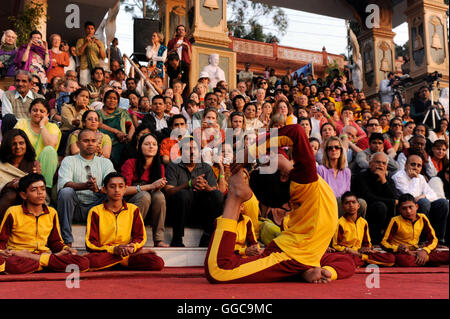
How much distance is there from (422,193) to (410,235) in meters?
0.98

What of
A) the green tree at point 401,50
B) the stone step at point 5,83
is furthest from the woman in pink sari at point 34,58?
the green tree at point 401,50

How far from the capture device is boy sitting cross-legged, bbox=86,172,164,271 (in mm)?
3826

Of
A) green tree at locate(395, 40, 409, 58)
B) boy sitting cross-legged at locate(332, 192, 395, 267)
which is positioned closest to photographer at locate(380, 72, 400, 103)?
boy sitting cross-legged at locate(332, 192, 395, 267)

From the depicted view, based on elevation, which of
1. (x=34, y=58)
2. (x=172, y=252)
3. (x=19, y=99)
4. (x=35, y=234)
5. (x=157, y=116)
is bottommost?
(x=172, y=252)

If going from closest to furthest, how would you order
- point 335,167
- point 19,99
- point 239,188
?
point 239,188
point 335,167
point 19,99

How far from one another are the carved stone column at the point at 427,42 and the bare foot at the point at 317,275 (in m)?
11.8

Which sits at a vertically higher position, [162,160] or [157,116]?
[157,116]

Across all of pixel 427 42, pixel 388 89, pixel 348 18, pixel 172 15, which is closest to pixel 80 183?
pixel 172 15

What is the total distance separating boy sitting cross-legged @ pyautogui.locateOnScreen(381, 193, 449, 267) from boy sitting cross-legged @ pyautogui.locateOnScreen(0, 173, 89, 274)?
122 inches

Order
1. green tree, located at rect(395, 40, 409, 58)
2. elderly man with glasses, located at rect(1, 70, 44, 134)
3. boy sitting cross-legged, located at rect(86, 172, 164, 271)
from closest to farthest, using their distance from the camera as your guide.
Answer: boy sitting cross-legged, located at rect(86, 172, 164, 271) < elderly man with glasses, located at rect(1, 70, 44, 134) < green tree, located at rect(395, 40, 409, 58)

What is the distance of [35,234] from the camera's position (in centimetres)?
376

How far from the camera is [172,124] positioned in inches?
218

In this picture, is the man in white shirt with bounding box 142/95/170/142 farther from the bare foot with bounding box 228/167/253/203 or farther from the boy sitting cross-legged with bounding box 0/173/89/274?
the bare foot with bounding box 228/167/253/203

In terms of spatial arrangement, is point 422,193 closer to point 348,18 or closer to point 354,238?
point 354,238
